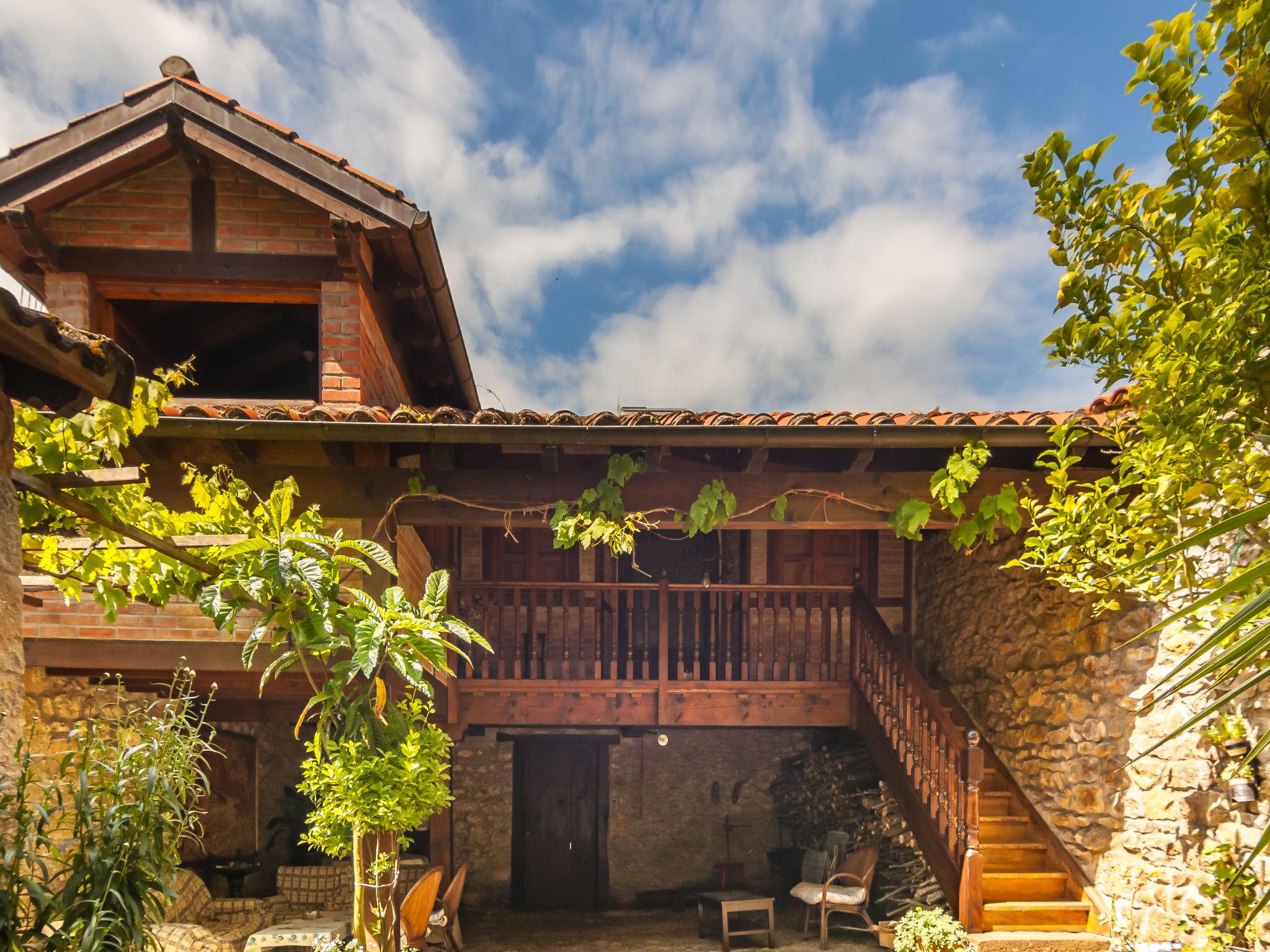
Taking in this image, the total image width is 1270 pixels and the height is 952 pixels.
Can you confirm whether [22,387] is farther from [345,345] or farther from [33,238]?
[33,238]

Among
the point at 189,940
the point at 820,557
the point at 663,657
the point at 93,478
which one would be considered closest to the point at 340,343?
the point at 93,478

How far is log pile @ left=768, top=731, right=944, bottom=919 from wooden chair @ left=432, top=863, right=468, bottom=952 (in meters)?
3.68

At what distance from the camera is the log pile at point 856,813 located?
6.37 m

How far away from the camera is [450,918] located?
5746 mm

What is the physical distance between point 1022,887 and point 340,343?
20.0 feet

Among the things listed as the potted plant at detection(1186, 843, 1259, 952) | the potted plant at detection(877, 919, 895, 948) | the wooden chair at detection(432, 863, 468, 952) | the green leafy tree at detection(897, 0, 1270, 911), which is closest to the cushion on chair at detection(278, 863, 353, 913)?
the wooden chair at detection(432, 863, 468, 952)

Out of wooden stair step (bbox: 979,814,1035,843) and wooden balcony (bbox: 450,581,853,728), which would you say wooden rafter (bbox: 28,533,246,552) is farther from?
wooden stair step (bbox: 979,814,1035,843)

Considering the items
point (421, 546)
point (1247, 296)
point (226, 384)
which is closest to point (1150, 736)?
point (1247, 296)

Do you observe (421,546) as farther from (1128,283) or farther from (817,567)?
(1128,283)

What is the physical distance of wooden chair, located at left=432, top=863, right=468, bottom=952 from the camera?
5.55 meters

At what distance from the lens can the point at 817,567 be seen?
7.54 metres

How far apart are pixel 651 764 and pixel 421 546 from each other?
14.3ft

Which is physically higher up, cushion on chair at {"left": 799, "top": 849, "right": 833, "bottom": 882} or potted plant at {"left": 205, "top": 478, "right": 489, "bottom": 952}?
potted plant at {"left": 205, "top": 478, "right": 489, "bottom": 952}

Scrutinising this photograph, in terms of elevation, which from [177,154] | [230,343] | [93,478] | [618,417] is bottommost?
[93,478]
